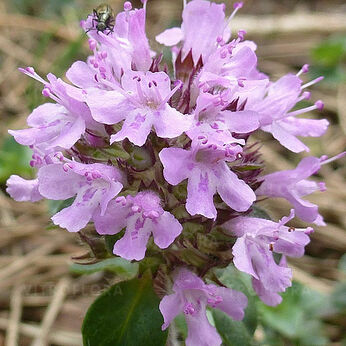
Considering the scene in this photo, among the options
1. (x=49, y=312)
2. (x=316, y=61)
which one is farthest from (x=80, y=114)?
(x=316, y=61)

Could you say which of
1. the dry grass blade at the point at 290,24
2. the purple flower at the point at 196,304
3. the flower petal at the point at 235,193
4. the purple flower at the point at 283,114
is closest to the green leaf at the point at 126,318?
the purple flower at the point at 196,304

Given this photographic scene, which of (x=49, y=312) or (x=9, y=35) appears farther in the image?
(x=9, y=35)

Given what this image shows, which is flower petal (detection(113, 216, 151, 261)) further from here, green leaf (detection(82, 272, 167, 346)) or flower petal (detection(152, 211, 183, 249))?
green leaf (detection(82, 272, 167, 346))

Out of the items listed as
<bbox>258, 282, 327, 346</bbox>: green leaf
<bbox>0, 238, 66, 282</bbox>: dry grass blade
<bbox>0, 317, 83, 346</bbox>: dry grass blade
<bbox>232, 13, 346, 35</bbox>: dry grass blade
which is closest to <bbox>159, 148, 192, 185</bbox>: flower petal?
<bbox>258, 282, 327, 346</bbox>: green leaf

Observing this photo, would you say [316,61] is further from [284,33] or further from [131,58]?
[131,58]

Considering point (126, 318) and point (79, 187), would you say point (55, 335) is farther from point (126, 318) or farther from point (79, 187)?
point (79, 187)
